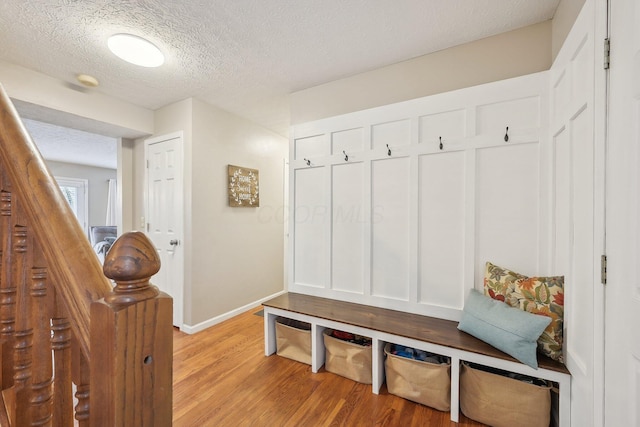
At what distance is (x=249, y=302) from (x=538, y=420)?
112 inches

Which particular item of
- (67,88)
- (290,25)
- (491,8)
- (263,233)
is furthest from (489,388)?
(67,88)

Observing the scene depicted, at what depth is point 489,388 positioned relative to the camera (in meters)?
1.52

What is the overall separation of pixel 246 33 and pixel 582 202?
2145mm

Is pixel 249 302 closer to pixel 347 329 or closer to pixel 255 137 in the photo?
pixel 347 329

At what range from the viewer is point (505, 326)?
146 cm

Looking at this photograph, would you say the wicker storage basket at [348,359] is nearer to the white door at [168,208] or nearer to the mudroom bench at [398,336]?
the mudroom bench at [398,336]

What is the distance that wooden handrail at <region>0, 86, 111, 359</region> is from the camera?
49 centimetres

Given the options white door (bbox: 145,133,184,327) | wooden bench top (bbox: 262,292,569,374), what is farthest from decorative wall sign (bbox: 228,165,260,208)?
wooden bench top (bbox: 262,292,569,374)

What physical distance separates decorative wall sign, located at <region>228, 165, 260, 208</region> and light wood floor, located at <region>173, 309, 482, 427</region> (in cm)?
162

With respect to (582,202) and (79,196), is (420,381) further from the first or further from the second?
(79,196)

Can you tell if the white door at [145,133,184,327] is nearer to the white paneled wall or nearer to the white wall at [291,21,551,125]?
the white paneled wall

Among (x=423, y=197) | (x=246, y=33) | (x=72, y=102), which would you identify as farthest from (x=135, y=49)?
(x=423, y=197)

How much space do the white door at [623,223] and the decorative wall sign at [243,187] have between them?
118 inches

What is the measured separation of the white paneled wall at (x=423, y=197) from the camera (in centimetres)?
173
